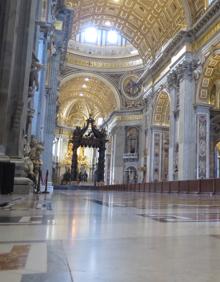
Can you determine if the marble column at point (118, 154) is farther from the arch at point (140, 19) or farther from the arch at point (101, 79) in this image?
the arch at point (140, 19)

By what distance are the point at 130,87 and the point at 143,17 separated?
1115 cm

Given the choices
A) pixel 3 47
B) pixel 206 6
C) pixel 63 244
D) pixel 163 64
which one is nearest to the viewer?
pixel 63 244

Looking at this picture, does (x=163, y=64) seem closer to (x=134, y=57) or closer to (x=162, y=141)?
(x=162, y=141)

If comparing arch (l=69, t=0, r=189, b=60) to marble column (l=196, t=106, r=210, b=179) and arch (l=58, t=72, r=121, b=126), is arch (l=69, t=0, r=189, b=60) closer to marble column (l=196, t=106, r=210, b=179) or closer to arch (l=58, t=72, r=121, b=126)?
→ marble column (l=196, t=106, r=210, b=179)

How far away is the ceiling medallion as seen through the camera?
3412 centimetres

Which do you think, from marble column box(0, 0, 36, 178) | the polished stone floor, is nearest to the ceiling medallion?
→ marble column box(0, 0, 36, 178)

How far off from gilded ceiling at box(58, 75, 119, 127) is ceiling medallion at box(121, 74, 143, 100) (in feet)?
3.91

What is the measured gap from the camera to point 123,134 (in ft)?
108

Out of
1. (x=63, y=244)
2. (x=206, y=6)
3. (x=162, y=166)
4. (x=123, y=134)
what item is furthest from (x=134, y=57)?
(x=63, y=244)

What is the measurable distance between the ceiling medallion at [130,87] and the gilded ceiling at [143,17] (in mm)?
7402

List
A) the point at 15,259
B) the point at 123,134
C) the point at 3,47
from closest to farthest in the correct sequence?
1. the point at 15,259
2. the point at 3,47
3. the point at 123,134

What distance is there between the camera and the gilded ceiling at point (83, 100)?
36781mm

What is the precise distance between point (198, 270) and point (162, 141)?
23941 millimetres

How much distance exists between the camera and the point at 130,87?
34656mm
